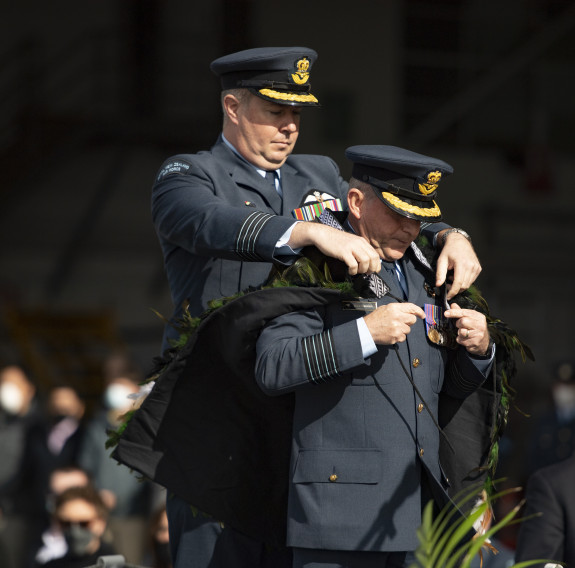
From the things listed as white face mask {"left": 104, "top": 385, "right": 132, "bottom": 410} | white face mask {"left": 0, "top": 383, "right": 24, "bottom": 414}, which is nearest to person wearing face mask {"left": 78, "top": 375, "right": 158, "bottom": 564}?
white face mask {"left": 104, "top": 385, "right": 132, "bottom": 410}

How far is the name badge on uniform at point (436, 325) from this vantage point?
3006mm

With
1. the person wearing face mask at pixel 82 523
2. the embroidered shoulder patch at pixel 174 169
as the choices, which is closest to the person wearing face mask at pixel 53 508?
the person wearing face mask at pixel 82 523

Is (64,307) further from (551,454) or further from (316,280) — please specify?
(316,280)

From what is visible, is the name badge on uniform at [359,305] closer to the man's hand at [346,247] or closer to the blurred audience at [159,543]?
the man's hand at [346,247]

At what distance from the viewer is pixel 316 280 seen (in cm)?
289

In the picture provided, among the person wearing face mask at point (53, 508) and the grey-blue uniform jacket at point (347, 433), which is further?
the person wearing face mask at point (53, 508)

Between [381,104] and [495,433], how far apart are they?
10.7m

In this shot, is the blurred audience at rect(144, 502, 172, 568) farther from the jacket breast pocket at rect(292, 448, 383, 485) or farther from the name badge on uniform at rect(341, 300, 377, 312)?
the name badge on uniform at rect(341, 300, 377, 312)

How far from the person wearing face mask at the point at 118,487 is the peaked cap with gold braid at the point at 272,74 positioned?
3302 millimetres

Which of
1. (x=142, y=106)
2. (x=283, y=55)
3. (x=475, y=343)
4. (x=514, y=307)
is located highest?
(x=283, y=55)

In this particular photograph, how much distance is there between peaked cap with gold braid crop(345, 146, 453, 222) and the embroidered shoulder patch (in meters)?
Result: 0.52

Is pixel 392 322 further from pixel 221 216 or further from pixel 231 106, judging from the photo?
pixel 231 106

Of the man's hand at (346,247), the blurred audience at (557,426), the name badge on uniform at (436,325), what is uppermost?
the man's hand at (346,247)

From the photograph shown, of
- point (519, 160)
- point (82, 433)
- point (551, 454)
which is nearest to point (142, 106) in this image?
point (519, 160)
